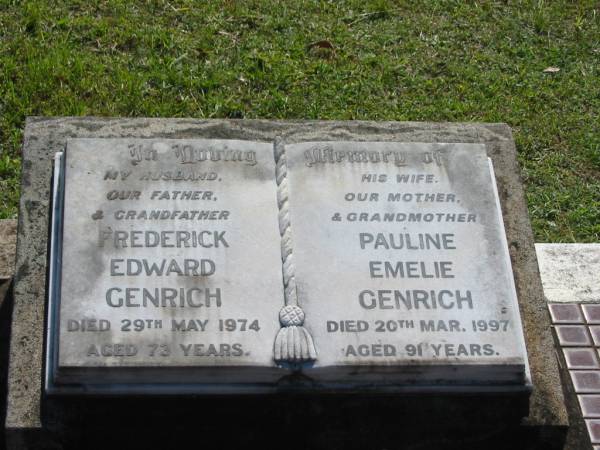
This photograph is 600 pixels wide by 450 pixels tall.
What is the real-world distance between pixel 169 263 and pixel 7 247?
51.2 inches

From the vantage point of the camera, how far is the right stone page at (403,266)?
3.71 metres

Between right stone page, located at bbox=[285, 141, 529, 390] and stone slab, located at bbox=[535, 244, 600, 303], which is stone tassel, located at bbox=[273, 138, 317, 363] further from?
stone slab, located at bbox=[535, 244, 600, 303]

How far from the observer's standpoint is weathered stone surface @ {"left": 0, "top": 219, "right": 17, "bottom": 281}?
466 cm

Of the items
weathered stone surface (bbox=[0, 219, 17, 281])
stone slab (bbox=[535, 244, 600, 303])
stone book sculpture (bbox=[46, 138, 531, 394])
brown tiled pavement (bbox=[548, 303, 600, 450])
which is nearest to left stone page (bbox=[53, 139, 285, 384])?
stone book sculpture (bbox=[46, 138, 531, 394])

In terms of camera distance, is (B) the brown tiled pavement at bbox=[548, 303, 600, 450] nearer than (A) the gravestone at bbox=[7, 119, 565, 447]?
No

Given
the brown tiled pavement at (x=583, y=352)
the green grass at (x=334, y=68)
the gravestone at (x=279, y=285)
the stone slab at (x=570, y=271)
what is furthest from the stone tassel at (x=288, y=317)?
the green grass at (x=334, y=68)

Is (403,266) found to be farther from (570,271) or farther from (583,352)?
(570,271)

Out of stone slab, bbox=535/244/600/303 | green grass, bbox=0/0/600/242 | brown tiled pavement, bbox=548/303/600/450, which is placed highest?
green grass, bbox=0/0/600/242

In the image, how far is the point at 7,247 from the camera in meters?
4.79

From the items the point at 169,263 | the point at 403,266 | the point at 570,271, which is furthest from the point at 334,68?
the point at 169,263

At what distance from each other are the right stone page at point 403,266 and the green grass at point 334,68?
1.53 meters

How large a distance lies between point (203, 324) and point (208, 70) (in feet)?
8.58

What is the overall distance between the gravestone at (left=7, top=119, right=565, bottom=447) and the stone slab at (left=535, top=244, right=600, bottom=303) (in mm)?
693

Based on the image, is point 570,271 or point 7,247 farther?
point 570,271
